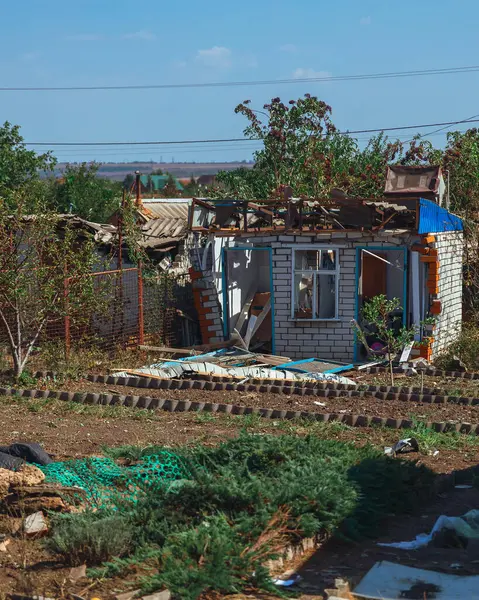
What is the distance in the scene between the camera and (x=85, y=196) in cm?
3197

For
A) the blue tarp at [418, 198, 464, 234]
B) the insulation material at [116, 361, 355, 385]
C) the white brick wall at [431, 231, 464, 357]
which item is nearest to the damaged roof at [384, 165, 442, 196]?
the blue tarp at [418, 198, 464, 234]

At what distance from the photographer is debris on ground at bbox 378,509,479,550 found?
6.76 meters

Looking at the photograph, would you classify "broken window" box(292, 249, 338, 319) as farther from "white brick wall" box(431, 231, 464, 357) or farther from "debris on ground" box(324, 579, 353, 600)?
"debris on ground" box(324, 579, 353, 600)

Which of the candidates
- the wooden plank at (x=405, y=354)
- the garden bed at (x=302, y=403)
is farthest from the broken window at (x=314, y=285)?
the garden bed at (x=302, y=403)

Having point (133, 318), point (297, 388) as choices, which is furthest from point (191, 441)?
point (133, 318)

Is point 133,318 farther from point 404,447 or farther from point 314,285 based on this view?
point 404,447

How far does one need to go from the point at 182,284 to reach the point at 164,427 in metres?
8.60

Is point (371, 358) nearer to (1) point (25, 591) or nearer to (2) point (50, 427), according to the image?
(2) point (50, 427)

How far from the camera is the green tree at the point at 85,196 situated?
30.6m

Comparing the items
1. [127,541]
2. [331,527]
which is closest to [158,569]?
[127,541]

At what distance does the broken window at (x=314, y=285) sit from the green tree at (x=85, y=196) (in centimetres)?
1277

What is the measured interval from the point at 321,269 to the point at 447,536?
11.9 meters

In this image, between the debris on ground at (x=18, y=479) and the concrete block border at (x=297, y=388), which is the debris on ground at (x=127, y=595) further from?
the concrete block border at (x=297, y=388)

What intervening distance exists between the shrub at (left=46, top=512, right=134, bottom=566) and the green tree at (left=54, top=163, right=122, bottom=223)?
23739mm
